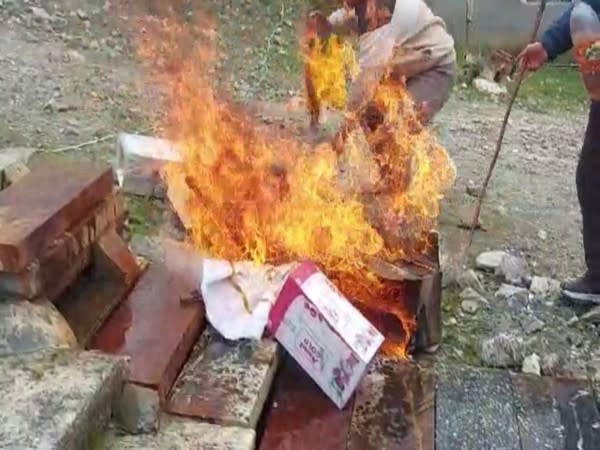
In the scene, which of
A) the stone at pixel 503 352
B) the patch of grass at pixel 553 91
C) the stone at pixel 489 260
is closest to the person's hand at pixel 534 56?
the stone at pixel 489 260

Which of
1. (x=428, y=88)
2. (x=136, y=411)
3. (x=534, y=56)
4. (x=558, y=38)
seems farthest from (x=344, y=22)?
(x=136, y=411)

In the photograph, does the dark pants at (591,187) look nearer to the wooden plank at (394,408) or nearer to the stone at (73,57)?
the wooden plank at (394,408)

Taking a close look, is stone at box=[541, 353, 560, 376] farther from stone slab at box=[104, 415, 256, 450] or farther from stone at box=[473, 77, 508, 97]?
stone at box=[473, 77, 508, 97]

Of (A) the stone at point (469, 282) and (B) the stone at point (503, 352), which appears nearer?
(B) the stone at point (503, 352)

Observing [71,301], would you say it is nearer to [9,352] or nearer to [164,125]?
[9,352]

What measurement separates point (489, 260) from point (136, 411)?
275 cm

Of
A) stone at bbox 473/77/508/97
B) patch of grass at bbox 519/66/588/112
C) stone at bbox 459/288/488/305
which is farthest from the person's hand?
stone at bbox 473/77/508/97

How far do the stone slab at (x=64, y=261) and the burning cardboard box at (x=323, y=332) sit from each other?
70cm

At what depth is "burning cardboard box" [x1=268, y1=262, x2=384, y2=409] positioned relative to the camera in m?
3.27

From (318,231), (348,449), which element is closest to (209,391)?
(348,449)

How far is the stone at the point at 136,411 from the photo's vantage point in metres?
2.86

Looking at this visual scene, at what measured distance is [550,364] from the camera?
13.4 ft

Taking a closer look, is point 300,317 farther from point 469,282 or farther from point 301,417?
point 469,282

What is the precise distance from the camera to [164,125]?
20.7ft
